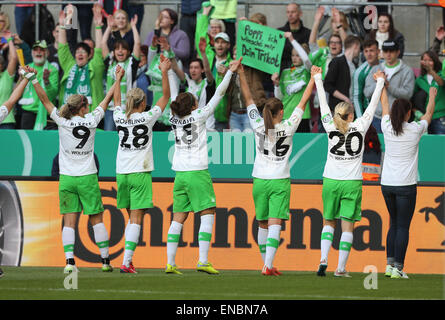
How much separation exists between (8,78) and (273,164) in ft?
21.4

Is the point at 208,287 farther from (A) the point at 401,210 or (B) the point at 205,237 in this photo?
(A) the point at 401,210

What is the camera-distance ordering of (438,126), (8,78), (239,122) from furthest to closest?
(8,78) → (239,122) → (438,126)

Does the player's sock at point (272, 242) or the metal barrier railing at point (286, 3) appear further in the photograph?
the metal barrier railing at point (286, 3)

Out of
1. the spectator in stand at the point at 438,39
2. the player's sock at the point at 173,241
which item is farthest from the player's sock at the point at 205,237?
the spectator in stand at the point at 438,39

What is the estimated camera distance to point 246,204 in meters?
14.9

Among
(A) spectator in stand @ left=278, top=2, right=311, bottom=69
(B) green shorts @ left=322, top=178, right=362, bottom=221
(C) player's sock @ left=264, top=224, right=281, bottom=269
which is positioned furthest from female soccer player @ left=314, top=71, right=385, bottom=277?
(A) spectator in stand @ left=278, top=2, right=311, bottom=69

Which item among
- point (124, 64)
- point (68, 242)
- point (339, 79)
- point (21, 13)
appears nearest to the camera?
point (68, 242)

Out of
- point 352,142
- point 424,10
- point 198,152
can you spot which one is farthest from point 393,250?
point 424,10

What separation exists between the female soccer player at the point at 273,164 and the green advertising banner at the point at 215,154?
8.70 feet

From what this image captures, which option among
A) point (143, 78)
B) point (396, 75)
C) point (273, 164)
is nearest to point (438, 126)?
point (396, 75)

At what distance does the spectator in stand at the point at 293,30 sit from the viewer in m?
16.5

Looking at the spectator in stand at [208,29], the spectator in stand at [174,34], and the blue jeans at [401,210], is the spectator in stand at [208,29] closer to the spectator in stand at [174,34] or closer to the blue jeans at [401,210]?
the spectator in stand at [174,34]

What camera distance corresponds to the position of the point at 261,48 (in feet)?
52.7

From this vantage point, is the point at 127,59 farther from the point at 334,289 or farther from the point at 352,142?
the point at 334,289
